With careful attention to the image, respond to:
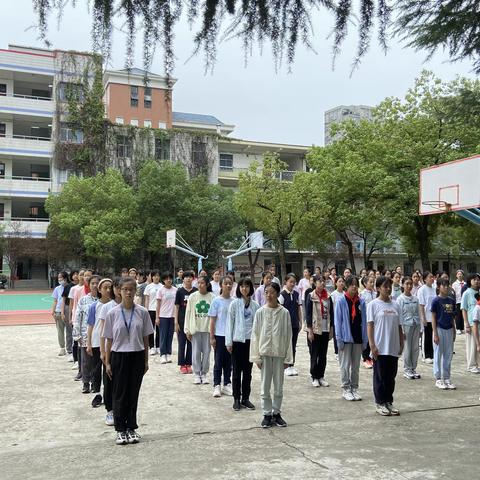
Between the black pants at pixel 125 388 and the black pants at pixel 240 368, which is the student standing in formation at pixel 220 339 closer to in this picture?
the black pants at pixel 240 368

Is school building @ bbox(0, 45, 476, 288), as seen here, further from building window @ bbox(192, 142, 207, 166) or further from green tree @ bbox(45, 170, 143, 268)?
green tree @ bbox(45, 170, 143, 268)

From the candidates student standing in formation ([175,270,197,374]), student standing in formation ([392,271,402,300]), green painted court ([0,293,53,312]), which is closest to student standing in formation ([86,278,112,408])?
student standing in formation ([175,270,197,374])

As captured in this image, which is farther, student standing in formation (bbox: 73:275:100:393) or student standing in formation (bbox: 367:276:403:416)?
student standing in formation (bbox: 73:275:100:393)

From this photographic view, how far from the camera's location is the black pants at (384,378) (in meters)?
6.14

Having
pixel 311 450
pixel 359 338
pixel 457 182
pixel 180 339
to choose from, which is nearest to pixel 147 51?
pixel 311 450

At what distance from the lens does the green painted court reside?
22.3 metres

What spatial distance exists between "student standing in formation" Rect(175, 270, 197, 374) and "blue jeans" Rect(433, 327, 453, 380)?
3737mm

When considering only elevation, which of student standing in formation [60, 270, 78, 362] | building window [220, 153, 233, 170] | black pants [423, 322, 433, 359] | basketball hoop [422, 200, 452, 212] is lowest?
black pants [423, 322, 433, 359]

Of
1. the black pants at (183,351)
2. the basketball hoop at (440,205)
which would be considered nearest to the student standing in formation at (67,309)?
the black pants at (183,351)

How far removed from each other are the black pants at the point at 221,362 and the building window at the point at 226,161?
35589 mm

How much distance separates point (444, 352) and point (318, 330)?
68.8 inches

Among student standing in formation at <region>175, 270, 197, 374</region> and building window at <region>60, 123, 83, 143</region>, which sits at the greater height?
building window at <region>60, 123, 83, 143</region>

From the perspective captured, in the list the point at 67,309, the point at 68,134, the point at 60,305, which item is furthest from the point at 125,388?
the point at 68,134

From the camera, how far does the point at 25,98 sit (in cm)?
3656
